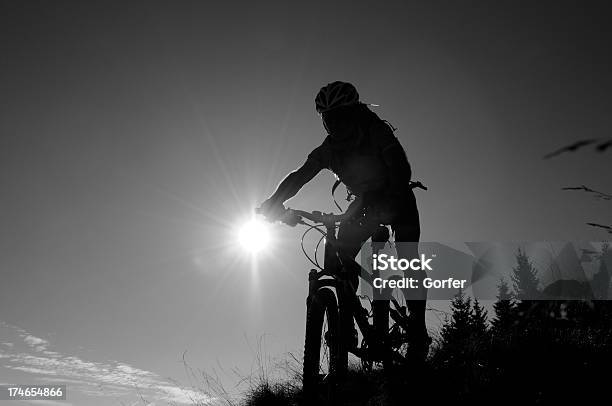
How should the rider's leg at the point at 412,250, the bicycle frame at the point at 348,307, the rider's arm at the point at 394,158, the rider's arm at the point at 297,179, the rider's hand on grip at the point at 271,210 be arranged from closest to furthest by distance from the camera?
the bicycle frame at the point at 348,307 < the rider's arm at the point at 394,158 < the rider's leg at the point at 412,250 < the rider's hand on grip at the point at 271,210 < the rider's arm at the point at 297,179

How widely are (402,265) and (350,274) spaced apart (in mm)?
641

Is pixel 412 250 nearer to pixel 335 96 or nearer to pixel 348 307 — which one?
pixel 348 307

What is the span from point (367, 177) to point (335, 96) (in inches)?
34.5

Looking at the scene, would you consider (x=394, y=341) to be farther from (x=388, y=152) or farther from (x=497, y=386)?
(x=388, y=152)

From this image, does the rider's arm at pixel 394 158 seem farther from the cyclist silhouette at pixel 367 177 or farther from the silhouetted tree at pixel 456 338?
the silhouetted tree at pixel 456 338

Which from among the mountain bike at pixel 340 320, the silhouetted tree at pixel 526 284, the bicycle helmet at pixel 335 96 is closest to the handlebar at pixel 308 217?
the mountain bike at pixel 340 320

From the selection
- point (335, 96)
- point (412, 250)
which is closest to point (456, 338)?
point (412, 250)

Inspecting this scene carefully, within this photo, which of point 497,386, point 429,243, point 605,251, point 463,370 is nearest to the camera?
point 605,251

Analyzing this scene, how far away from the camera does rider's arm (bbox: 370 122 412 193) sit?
4.45 meters

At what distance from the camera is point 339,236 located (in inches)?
183

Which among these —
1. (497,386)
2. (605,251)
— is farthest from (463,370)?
(605,251)

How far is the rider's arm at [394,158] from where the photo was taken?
4.45 metres

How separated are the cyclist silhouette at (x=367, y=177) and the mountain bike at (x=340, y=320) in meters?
0.12

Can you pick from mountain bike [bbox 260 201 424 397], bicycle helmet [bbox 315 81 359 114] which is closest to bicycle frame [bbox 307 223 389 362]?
mountain bike [bbox 260 201 424 397]
